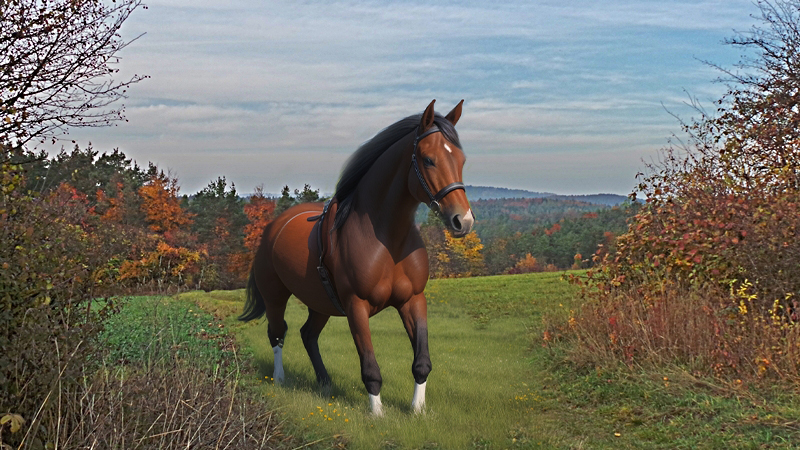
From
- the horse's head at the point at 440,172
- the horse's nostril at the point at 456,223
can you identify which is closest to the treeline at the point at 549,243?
the horse's head at the point at 440,172

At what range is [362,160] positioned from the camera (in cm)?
632

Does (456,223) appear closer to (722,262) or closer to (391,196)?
(391,196)

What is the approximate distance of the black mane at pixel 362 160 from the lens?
598 cm

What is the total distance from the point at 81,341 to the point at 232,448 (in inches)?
51.5

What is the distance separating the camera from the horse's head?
5070 millimetres

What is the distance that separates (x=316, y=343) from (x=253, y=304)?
1.42 metres

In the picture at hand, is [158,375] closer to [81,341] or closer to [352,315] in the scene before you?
[81,341]

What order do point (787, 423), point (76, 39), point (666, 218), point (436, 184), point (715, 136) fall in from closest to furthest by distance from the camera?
point (436, 184) < point (787, 423) < point (76, 39) < point (666, 218) < point (715, 136)

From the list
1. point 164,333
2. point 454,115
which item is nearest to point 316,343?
point 164,333

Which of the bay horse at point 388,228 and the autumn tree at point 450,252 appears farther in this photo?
the autumn tree at point 450,252

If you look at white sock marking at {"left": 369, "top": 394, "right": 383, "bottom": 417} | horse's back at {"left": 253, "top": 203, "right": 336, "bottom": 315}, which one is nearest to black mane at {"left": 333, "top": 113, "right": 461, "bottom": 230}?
horse's back at {"left": 253, "top": 203, "right": 336, "bottom": 315}

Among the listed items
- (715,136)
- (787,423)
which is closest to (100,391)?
(787,423)

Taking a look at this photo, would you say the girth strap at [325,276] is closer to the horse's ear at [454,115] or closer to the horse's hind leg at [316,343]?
the horse's hind leg at [316,343]

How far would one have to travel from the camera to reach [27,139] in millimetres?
6883
